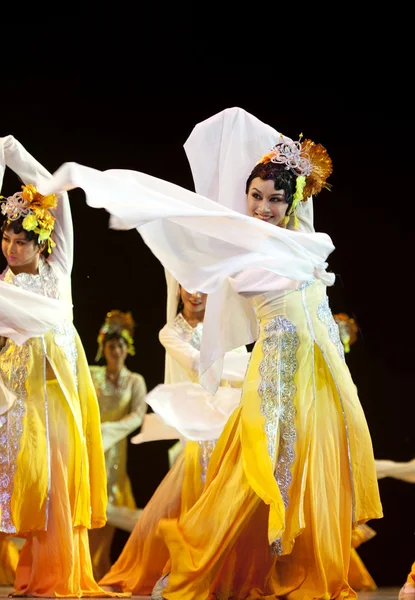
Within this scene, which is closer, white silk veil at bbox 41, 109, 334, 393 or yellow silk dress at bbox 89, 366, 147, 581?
white silk veil at bbox 41, 109, 334, 393

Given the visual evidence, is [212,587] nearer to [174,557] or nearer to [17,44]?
[174,557]

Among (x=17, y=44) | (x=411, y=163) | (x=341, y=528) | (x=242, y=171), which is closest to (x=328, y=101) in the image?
(x=411, y=163)

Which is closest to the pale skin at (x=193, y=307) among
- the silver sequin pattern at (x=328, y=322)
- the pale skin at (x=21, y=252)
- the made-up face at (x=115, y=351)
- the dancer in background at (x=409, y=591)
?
the pale skin at (x=21, y=252)

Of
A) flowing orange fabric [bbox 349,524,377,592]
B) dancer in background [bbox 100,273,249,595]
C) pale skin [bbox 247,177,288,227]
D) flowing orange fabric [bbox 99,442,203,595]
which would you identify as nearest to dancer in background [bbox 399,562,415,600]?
pale skin [bbox 247,177,288,227]

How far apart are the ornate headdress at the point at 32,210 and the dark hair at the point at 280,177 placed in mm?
1168

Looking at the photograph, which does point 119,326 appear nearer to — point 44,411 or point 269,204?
point 44,411

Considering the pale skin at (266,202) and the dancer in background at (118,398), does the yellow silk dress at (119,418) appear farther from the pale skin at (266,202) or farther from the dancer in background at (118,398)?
the pale skin at (266,202)

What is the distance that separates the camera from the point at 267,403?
339 centimetres

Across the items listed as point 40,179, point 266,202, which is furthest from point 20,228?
point 266,202

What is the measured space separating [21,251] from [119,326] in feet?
7.21

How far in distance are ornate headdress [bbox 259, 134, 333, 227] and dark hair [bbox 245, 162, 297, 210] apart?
14 millimetres

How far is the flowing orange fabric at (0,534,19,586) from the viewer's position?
5172 mm

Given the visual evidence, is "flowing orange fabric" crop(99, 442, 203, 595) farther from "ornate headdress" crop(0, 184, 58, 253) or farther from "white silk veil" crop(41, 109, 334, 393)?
"white silk veil" crop(41, 109, 334, 393)

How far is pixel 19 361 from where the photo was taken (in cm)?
431
